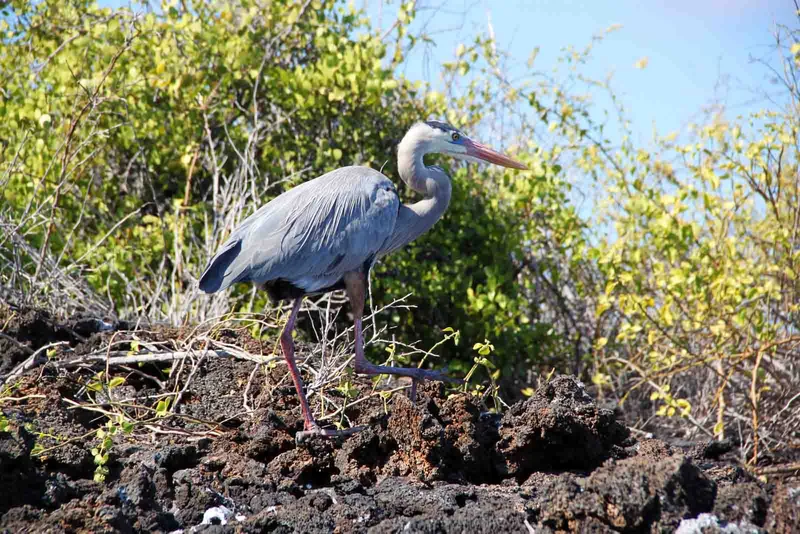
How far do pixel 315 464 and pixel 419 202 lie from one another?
1.95 metres

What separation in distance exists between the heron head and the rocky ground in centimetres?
147

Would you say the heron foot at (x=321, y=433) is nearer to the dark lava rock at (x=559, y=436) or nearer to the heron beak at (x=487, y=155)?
the dark lava rock at (x=559, y=436)

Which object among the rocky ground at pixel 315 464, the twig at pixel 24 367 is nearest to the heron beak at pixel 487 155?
the rocky ground at pixel 315 464

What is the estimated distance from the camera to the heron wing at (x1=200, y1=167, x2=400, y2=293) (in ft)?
15.0

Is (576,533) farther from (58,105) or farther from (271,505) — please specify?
(58,105)

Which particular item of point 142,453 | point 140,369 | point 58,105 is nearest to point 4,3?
point 58,105

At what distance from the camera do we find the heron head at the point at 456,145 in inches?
212

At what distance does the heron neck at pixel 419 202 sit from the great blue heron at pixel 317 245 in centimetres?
4

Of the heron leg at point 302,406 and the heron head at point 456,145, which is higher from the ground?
the heron head at point 456,145

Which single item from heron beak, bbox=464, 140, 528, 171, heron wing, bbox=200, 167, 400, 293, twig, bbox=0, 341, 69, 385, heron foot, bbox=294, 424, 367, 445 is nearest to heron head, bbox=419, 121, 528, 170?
heron beak, bbox=464, 140, 528, 171

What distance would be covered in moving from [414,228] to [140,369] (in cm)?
172

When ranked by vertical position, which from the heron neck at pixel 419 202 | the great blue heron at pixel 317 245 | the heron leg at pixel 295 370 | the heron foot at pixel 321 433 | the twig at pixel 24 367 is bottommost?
the twig at pixel 24 367

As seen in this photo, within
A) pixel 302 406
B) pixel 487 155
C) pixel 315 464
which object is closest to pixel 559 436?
pixel 315 464

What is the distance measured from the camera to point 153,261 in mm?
6984
